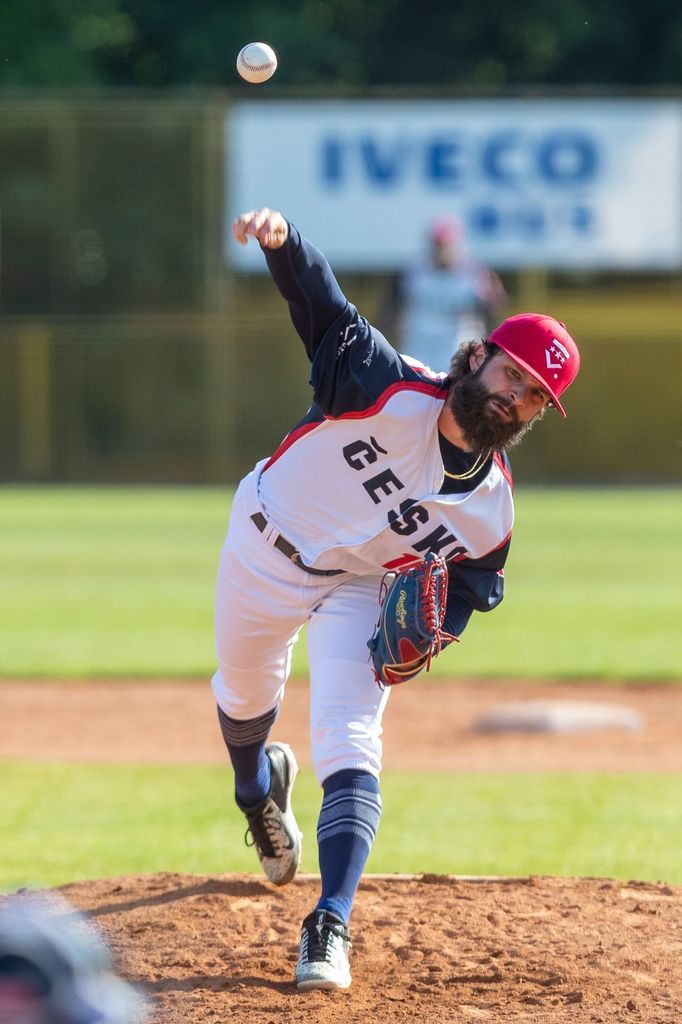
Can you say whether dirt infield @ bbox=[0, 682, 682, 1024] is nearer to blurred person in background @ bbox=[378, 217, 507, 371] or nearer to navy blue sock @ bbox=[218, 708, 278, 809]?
navy blue sock @ bbox=[218, 708, 278, 809]

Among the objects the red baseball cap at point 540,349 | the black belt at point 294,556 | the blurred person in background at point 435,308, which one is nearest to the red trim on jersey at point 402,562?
the black belt at point 294,556

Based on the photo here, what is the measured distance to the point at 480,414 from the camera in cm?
341

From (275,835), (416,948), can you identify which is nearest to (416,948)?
(416,948)

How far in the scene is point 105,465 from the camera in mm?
19609

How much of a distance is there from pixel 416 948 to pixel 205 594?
7.13 metres

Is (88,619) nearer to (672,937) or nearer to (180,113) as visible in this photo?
(672,937)

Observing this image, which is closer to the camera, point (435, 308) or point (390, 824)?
point (390, 824)

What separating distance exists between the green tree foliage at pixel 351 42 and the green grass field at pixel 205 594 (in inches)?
429

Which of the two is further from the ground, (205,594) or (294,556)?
(294,556)

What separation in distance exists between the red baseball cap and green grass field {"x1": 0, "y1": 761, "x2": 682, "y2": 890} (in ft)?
5.81

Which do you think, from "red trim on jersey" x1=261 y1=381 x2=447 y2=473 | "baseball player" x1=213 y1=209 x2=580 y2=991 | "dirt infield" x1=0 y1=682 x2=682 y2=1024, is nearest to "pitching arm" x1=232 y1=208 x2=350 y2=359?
"baseball player" x1=213 y1=209 x2=580 y2=991

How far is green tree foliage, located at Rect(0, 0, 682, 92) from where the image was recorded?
24750mm

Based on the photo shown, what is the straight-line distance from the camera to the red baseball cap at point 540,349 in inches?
134

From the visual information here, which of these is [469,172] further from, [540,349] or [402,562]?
[540,349]
